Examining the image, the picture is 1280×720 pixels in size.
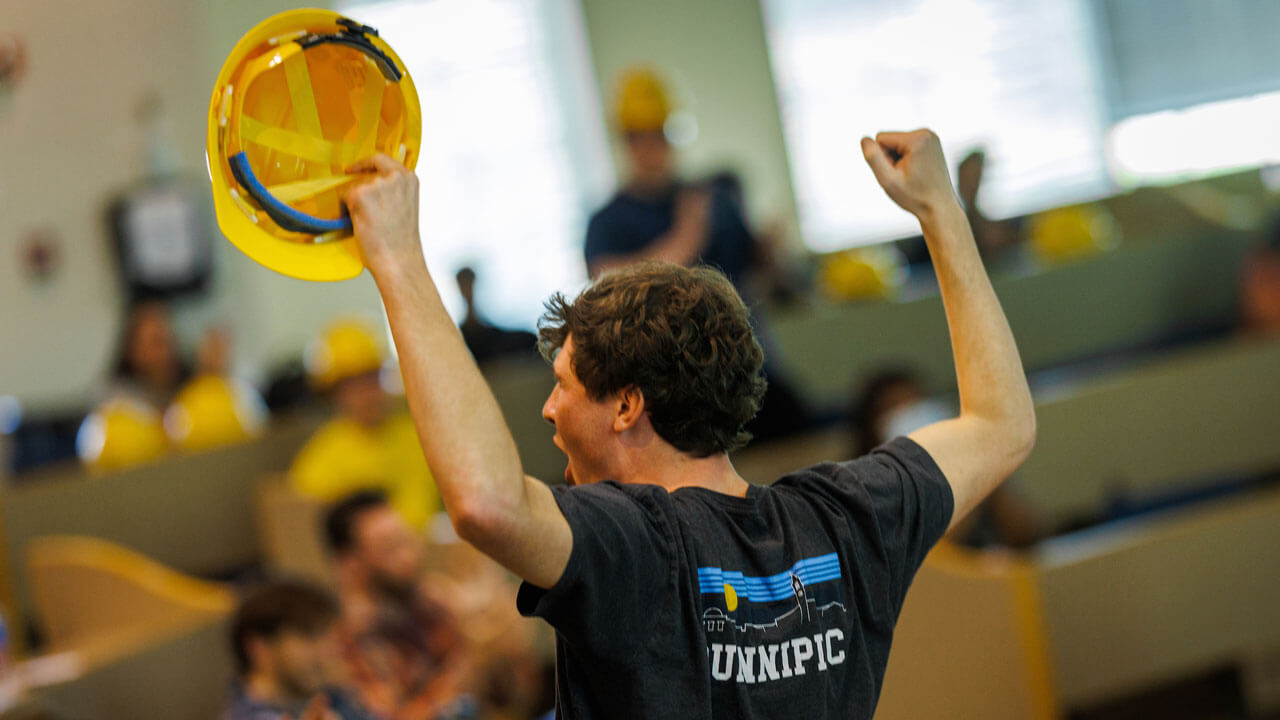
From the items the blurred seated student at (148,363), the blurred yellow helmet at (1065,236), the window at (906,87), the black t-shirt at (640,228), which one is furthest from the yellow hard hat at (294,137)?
the window at (906,87)

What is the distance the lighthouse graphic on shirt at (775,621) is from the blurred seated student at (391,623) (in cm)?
143

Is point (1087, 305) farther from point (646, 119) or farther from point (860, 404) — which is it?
point (646, 119)

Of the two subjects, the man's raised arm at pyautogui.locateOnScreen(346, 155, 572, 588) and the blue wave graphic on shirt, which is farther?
the blue wave graphic on shirt

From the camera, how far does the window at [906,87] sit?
6.90 metres

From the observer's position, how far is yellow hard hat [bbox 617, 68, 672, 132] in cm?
272

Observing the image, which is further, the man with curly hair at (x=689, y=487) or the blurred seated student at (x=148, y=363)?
the blurred seated student at (x=148, y=363)

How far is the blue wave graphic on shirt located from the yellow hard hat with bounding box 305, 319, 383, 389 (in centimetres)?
228

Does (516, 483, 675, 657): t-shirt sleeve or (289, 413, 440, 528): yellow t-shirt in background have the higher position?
(516, 483, 675, 657): t-shirt sleeve

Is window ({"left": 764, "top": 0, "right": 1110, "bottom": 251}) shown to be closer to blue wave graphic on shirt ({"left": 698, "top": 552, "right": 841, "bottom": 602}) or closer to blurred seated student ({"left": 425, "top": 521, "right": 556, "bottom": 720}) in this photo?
blurred seated student ({"left": 425, "top": 521, "right": 556, "bottom": 720})

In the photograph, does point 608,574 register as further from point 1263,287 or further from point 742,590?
point 1263,287

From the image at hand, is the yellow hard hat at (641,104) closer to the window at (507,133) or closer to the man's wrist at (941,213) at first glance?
the man's wrist at (941,213)

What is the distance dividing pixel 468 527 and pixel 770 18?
6.63 m

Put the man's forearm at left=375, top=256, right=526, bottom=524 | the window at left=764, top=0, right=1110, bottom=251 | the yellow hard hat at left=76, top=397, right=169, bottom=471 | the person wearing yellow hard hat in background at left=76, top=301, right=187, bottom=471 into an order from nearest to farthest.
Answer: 1. the man's forearm at left=375, top=256, right=526, bottom=524
2. the yellow hard hat at left=76, top=397, right=169, bottom=471
3. the person wearing yellow hard hat in background at left=76, top=301, right=187, bottom=471
4. the window at left=764, top=0, right=1110, bottom=251

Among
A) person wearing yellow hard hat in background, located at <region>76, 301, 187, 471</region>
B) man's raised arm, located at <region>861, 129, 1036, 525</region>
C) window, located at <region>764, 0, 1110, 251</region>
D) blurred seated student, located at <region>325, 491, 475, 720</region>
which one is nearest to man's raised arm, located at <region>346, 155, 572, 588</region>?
man's raised arm, located at <region>861, 129, 1036, 525</region>
